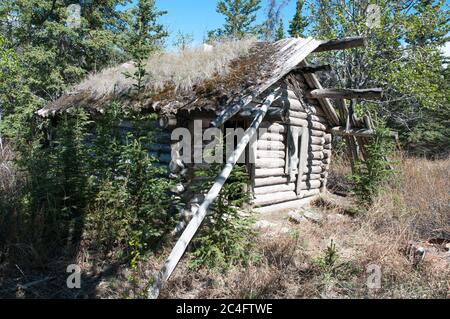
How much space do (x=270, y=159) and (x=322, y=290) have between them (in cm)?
424

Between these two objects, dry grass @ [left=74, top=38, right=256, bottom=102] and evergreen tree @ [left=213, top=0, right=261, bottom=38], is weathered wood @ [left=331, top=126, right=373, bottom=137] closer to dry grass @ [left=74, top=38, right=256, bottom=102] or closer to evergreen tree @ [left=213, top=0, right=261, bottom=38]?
dry grass @ [left=74, top=38, right=256, bottom=102]

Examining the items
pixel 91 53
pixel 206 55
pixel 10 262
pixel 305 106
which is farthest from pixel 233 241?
pixel 91 53

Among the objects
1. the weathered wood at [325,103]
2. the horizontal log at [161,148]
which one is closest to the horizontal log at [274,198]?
the horizontal log at [161,148]

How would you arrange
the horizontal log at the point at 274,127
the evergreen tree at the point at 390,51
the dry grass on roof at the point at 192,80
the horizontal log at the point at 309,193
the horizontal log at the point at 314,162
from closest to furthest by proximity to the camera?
the dry grass on roof at the point at 192,80, the horizontal log at the point at 274,127, the horizontal log at the point at 309,193, the horizontal log at the point at 314,162, the evergreen tree at the point at 390,51

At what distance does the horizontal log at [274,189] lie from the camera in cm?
786

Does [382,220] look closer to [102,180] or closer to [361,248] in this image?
[361,248]

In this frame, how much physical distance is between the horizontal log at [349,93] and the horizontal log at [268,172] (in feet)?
7.34

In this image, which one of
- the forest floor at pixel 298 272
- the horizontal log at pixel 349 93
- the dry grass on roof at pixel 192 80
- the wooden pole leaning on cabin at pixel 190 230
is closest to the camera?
the wooden pole leaning on cabin at pixel 190 230

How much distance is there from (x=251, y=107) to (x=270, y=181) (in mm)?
2007

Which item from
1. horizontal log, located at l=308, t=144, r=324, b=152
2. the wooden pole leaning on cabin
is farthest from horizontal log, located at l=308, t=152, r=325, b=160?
the wooden pole leaning on cabin

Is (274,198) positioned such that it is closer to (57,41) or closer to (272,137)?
(272,137)

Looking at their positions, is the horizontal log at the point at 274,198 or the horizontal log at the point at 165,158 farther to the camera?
the horizontal log at the point at 274,198

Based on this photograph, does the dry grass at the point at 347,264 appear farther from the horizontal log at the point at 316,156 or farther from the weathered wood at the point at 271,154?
the horizontal log at the point at 316,156

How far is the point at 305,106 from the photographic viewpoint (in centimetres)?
941
